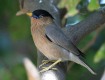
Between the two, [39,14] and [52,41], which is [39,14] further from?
[52,41]

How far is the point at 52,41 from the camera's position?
376 cm

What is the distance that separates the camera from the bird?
A: 3.51 meters

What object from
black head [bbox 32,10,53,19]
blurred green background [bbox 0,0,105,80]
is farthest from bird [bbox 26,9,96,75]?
blurred green background [bbox 0,0,105,80]

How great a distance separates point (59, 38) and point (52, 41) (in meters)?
0.12

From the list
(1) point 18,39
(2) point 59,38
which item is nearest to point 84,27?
(2) point 59,38

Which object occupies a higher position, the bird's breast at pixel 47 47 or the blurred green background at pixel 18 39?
the bird's breast at pixel 47 47

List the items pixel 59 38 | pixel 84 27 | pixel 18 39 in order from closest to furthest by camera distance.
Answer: pixel 84 27
pixel 59 38
pixel 18 39

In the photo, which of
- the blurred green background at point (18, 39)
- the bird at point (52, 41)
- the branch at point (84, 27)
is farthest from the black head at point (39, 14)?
the blurred green background at point (18, 39)

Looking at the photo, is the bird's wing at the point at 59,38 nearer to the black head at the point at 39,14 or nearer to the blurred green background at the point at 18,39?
the black head at the point at 39,14

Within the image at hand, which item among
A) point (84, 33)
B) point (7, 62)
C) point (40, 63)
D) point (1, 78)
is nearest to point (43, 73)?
point (40, 63)

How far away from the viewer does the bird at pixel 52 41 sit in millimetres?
3515

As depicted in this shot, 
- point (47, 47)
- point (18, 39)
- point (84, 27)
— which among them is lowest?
point (18, 39)

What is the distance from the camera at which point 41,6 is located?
150 inches

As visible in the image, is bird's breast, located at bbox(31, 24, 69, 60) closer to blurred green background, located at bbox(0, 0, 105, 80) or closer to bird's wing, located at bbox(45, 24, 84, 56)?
bird's wing, located at bbox(45, 24, 84, 56)
